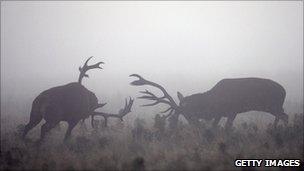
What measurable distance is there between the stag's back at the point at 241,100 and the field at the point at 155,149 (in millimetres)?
708

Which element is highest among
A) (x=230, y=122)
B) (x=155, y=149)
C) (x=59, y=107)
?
(x=59, y=107)

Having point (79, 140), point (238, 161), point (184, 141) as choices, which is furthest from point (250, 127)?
point (79, 140)

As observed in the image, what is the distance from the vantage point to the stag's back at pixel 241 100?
13.3 metres

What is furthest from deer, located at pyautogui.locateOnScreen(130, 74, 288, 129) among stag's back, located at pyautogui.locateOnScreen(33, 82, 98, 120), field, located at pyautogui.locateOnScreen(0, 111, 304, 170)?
stag's back, located at pyautogui.locateOnScreen(33, 82, 98, 120)

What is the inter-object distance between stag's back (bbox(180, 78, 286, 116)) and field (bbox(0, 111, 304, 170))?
2.32 ft

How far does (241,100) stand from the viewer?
528 inches

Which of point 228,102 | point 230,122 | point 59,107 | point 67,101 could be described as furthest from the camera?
point 228,102

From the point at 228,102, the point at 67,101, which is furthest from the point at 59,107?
the point at 228,102

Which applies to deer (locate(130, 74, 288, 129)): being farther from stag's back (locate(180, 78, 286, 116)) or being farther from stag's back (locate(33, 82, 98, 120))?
stag's back (locate(33, 82, 98, 120))

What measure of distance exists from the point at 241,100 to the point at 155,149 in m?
4.06

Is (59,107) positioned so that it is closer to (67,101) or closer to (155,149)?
(67,101)

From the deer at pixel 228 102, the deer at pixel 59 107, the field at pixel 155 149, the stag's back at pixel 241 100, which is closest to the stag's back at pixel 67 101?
the deer at pixel 59 107

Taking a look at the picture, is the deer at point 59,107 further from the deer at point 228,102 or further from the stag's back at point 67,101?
the deer at point 228,102

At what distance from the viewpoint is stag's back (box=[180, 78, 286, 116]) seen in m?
13.3
